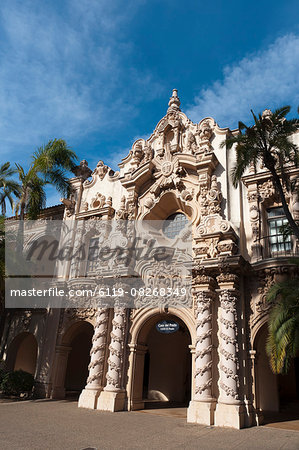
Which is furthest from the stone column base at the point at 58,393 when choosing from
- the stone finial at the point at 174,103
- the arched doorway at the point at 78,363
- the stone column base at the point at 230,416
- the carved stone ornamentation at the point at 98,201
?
the stone finial at the point at 174,103

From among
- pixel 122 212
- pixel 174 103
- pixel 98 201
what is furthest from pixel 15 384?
pixel 174 103

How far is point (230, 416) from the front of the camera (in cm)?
1281

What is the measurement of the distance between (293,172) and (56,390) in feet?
53.2

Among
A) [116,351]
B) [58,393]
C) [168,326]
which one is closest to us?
[168,326]

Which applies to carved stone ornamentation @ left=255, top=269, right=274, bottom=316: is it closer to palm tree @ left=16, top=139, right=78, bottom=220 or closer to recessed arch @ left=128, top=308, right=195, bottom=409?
recessed arch @ left=128, top=308, right=195, bottom=409

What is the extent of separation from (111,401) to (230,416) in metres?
5.20

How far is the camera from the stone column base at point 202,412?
42.9ft

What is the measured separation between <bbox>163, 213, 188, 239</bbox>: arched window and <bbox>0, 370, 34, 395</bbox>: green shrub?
1066cm

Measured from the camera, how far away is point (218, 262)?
594 inches

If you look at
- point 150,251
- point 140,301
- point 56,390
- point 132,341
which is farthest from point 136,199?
point 56,390

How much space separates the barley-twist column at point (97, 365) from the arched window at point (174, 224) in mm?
5398

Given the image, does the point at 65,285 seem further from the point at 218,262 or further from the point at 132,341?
the point at 218,262

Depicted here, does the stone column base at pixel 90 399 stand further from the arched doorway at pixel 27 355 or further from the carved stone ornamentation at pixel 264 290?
the arched doorway at pixel 27 355

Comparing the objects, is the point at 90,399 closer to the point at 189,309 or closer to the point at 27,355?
the point at 189,309
